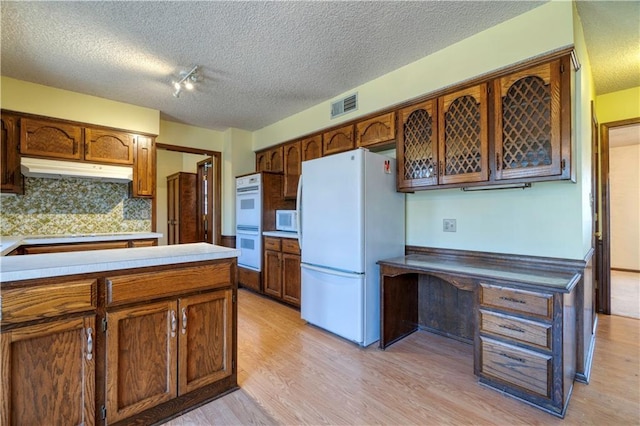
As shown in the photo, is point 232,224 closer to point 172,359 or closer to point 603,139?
point 172,359

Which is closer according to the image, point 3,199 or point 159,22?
point 159,22

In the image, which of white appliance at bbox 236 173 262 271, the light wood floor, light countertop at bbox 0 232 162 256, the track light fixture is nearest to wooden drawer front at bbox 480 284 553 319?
the light wood floor

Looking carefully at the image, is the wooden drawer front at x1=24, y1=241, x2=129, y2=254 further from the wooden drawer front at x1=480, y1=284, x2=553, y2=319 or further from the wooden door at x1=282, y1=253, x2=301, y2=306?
the wooden drawer front at x1=480, y1=284, x2=553, y2=319

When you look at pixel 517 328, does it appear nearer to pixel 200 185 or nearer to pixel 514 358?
pixel 514 358

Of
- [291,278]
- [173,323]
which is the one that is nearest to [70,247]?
[173,323]

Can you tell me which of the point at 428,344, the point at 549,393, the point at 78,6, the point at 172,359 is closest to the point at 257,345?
the point at 172,359

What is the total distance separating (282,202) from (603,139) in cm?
404

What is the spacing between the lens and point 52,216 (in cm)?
354

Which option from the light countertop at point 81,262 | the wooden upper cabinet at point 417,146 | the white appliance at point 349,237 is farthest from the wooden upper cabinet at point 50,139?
the wooden upper cabinet at point 417,146

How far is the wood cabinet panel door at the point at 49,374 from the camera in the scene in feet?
4.24

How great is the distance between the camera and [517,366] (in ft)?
6.22

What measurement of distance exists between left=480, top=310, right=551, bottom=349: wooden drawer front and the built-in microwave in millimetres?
2318

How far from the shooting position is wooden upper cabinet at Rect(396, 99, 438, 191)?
8.62 ft

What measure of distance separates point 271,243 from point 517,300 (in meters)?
2.83
